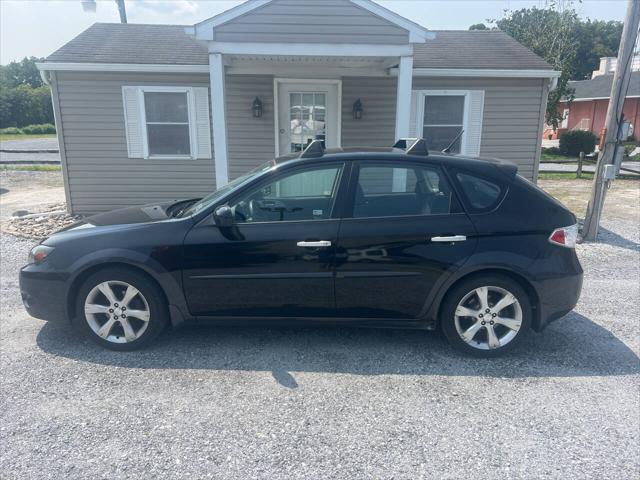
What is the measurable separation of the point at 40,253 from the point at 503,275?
12.0ft

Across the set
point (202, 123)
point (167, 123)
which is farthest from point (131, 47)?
point (202, 123)

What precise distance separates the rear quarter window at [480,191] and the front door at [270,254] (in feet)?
3.24

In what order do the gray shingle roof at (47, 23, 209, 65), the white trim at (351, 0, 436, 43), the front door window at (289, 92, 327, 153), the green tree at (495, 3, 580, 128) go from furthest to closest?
1. the green tree at (495, 3, 580, 128)
2. the front door window at (289, 92, 327, 153)
3. the gray shingle roof at (47, 23, 209, 65)
4. the white trim at (351, 0, 436, 43)

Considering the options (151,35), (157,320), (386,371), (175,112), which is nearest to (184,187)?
(175,112)

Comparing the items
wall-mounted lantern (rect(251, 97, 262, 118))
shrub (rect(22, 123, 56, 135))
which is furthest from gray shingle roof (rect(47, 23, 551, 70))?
shrub (rect(22, 123, 56, 135))

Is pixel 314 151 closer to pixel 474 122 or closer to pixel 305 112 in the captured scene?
pixel 305 112

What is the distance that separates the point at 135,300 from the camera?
3803 mm

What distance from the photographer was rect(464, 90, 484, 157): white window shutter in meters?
9.28

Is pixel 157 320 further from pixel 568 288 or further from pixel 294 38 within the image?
pixel 294 38

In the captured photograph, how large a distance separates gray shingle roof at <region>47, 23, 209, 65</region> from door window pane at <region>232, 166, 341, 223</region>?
6.07 metres

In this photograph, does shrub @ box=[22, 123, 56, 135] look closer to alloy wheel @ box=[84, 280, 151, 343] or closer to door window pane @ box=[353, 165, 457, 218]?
alloy wheel @ box=[84, 280, 151, 343]

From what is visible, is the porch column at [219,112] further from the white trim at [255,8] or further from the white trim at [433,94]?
the white trim at [433,94]

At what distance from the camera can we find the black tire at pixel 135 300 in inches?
147

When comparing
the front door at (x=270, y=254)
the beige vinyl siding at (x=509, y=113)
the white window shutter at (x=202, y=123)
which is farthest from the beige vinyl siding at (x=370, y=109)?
the front door at (x=270, y=254)
